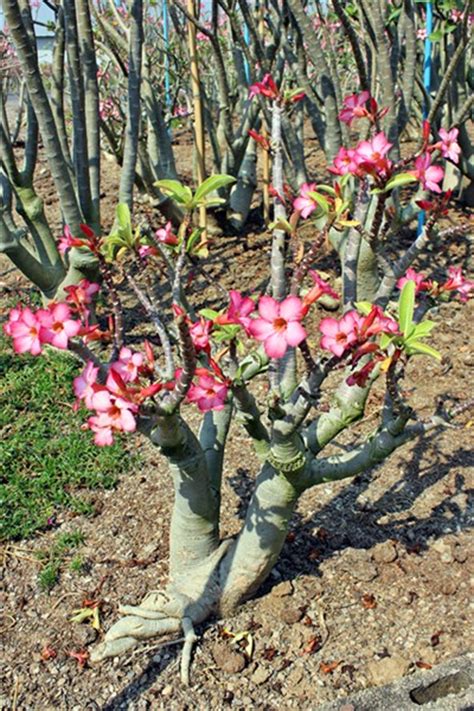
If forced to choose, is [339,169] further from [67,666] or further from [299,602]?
[67,666]

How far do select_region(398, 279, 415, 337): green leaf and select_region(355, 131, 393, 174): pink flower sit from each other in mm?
241

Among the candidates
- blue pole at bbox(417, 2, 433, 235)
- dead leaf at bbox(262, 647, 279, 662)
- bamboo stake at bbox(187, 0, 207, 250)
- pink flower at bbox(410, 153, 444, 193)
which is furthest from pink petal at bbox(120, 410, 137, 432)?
blue pole at bbox(417, 2, 433, 235)

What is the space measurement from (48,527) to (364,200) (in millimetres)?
1538

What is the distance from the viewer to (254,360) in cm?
174

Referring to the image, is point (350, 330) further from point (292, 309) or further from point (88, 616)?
point (88, 616)

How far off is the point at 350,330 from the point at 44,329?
0.53 metres

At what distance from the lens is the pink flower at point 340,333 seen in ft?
4.25

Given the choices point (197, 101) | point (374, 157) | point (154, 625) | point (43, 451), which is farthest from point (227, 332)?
point (197, 101)

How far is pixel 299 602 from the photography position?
2.09 meters

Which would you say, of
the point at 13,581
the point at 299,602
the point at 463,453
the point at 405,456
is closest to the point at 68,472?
the point at 13,581

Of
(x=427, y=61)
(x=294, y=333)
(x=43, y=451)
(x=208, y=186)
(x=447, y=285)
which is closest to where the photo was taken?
(x=294, y=333)

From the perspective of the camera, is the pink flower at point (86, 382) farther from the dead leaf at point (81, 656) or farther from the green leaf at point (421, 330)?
the dead leaf at point (81, 656)

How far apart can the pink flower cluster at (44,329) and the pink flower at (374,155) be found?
25.3 inches

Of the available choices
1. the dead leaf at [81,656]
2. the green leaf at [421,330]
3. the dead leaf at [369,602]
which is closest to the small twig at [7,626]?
the dead leaf at [81,656]
